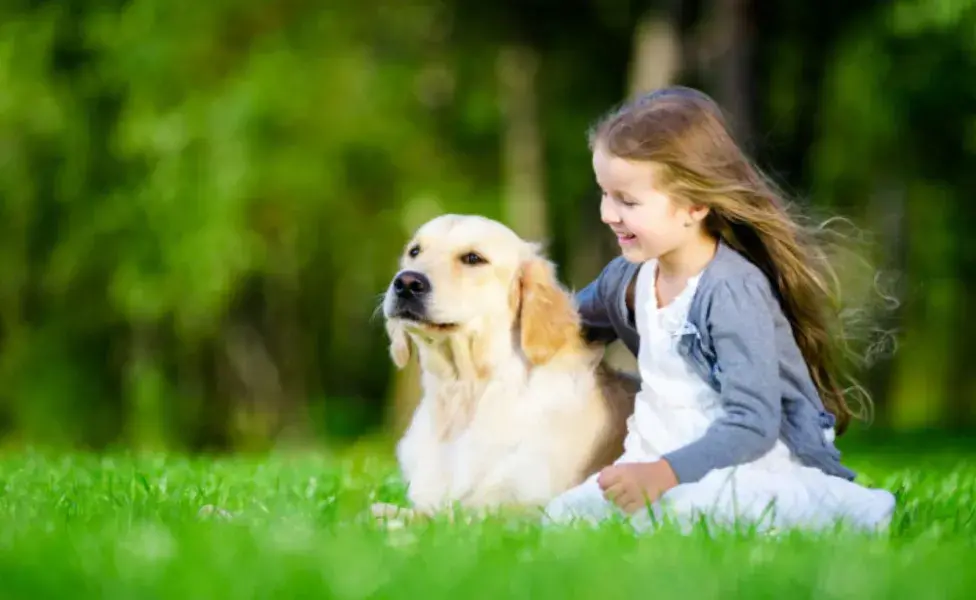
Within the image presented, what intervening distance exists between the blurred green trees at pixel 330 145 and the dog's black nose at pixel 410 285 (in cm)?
830

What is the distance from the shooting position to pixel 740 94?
13195mm

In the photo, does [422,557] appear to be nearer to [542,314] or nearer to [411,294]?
[411,294]

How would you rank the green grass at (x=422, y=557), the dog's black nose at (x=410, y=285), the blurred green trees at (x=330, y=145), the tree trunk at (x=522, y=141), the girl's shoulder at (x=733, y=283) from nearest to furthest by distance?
the green grass at (x=422, y=557), the girl's shoulder at (x=733, y=283), the dog's black nose at (x=410, y=285), the blurred green trees at (x=330, y=145), the tree trunk at (x=522, y=141)

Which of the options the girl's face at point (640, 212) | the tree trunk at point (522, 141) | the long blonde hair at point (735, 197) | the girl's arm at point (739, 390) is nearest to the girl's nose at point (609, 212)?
the girl's face at point (640, 212)

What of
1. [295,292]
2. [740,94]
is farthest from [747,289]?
[295,292]

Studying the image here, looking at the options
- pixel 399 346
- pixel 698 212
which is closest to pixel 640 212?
pixel 698 212

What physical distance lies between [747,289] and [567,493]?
96 cm

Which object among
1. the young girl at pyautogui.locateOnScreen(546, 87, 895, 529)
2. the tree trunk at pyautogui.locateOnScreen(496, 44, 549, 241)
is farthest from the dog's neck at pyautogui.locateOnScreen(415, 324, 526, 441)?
the tree trunk at pyautogui.locateOnScreen(496, 44, 549, 241)

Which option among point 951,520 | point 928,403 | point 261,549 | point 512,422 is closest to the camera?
point 261,549

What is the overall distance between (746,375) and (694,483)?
410 mm

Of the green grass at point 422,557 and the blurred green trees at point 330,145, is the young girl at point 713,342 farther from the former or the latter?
the blurred green trees at point 330,145

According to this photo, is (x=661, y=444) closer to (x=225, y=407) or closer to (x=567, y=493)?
(x=567, y=493)

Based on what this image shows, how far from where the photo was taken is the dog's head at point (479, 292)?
5129 mm

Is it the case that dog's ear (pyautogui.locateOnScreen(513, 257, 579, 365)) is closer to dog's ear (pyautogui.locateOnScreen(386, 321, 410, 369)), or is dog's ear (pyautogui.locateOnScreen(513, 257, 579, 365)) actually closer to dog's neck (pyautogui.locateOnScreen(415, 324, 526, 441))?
dog's neck (pyautogui.locateOnScreen(415, 324, 526, 441))
